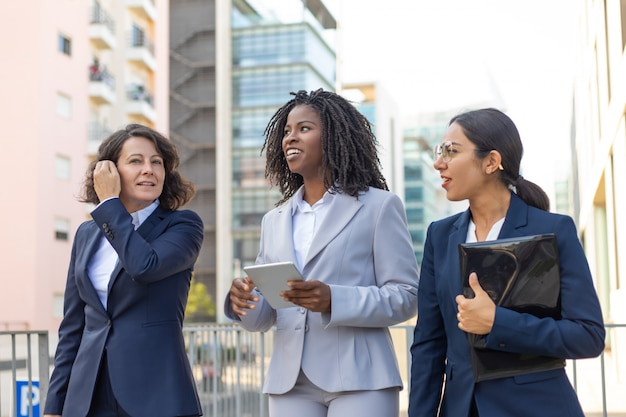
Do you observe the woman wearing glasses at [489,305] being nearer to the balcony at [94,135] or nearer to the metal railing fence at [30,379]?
the metal railing fence at [30,379]

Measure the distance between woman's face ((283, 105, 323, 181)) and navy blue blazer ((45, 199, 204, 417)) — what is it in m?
0.54

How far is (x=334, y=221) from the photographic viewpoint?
10.8 ft

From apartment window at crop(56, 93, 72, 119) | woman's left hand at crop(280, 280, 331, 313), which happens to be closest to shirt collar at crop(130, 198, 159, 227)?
woman's left hand at crop(280, 280, 331, 313)

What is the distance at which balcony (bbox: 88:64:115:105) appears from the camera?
4000 cm

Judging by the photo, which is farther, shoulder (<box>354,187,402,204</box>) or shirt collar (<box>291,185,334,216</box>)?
shirt collar (<box>291,185,334,216</box>)

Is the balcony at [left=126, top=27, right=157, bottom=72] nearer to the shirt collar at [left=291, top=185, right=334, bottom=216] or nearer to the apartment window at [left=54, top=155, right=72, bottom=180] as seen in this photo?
the apartment window at [left=54, top=155, right=72, bottom=180]

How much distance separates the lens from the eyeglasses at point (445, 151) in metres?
2.91

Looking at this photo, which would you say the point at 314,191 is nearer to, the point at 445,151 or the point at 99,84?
the point at 445,151

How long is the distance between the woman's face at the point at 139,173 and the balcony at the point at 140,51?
4368 cm

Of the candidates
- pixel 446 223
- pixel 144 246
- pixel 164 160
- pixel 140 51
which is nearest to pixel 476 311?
pixel 446 223

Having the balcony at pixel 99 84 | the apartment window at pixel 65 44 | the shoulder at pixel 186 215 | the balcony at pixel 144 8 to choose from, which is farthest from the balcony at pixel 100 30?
the shoulder at pixel 186 215

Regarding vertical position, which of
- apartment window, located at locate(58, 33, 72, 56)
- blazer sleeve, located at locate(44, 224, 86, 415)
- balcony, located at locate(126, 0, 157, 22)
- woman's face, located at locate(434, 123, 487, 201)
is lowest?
blazer sleeve, located at locate(44, 224, 86, 415)

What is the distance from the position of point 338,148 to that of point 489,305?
1.11 m

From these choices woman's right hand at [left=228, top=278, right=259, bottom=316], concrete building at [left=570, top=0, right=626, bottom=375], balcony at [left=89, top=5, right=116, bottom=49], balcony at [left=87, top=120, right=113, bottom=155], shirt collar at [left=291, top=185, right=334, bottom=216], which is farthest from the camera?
balcony at [left=89, top=5, right=116, bottom=49]
